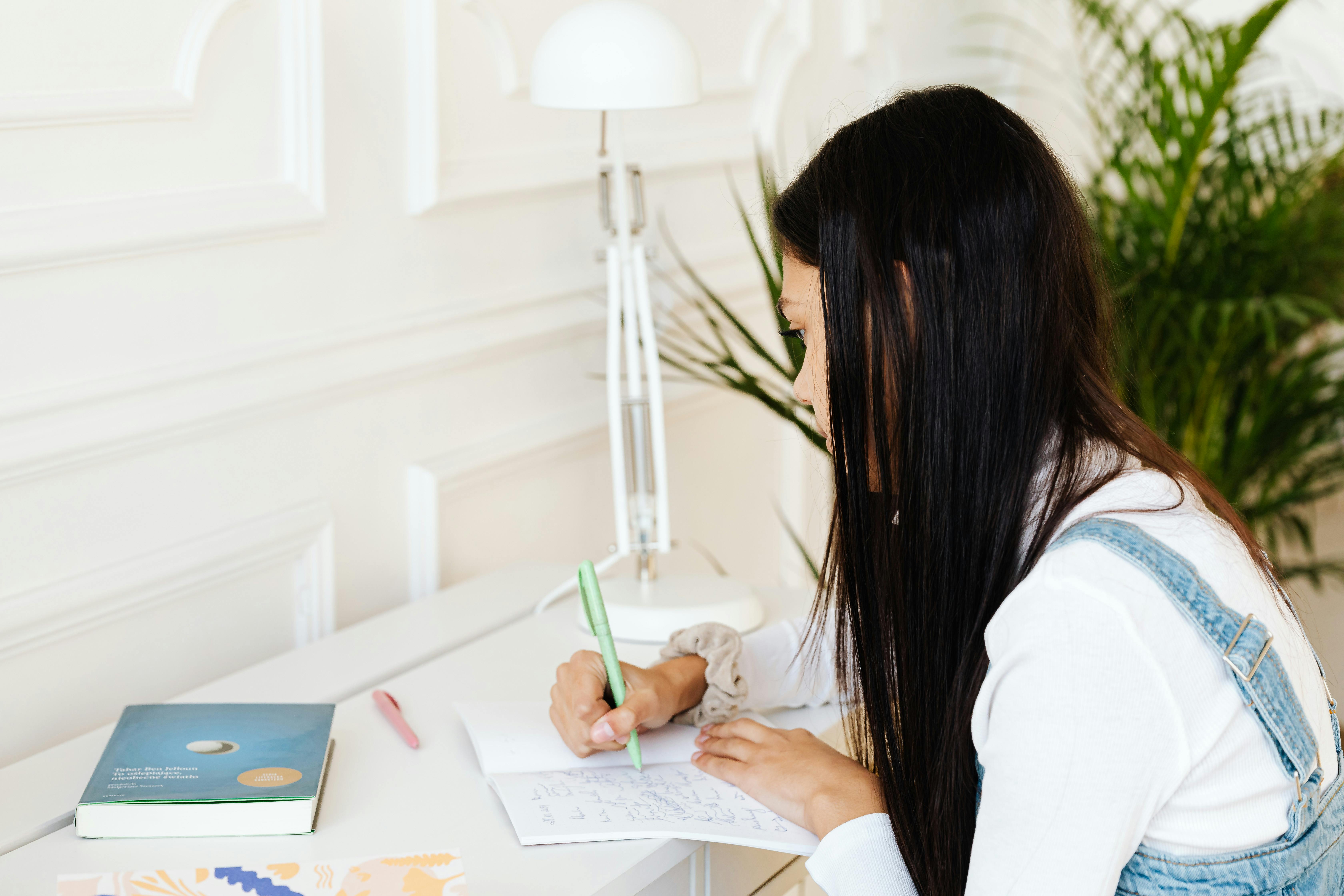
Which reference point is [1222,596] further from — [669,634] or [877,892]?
[669,634]

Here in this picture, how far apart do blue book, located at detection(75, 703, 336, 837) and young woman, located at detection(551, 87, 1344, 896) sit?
0.72 ft

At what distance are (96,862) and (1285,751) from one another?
2.51ft

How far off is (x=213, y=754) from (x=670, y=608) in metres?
0.52

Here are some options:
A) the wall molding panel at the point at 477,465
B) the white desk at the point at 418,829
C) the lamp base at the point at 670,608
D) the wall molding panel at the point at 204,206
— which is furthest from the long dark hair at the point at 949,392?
the wall molding panel at the point at 477,465

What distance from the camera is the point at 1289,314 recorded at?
189 centimetres

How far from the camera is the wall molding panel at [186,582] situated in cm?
112

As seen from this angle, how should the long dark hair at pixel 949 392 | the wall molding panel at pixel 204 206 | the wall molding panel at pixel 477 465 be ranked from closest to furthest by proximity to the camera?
1. the long dark hair at pixel 949 392
2. the wall molding panel at pixel 204 206
3. the wall molding panel at pixel 477 465

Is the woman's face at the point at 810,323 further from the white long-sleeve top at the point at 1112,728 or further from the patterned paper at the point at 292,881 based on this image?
the patterned paper at the point at 292,881

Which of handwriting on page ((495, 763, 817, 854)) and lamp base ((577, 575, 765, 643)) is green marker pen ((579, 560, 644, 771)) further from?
lamp base ((577, 575, 765, 643))

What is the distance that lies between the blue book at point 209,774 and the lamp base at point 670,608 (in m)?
0.37

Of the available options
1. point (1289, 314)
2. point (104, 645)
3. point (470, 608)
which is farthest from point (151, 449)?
point (1289, 314)

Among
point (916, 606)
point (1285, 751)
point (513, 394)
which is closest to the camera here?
point (1285, 751)

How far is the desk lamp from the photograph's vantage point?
1.21 m

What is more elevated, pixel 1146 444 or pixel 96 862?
pixel 1146 444
